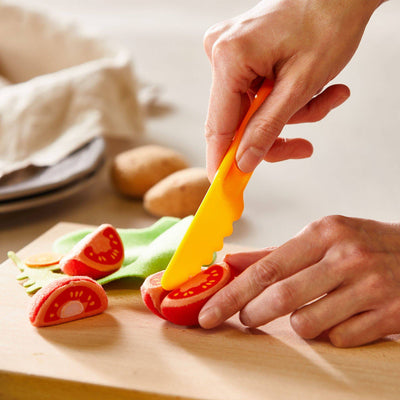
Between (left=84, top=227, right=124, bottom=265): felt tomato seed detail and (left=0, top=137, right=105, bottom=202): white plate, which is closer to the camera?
(left=84, top=227, right=124, bottom=265): felt tomato seed detail

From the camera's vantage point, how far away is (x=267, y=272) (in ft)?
3.09

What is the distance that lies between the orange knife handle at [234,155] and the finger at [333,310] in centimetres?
24

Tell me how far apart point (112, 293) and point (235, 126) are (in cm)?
36

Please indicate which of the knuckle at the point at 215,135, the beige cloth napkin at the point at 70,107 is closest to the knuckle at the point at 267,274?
the knuckle at the point at 215,135

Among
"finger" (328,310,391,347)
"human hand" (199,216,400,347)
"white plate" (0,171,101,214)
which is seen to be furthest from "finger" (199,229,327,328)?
"white plate" (0,171,101,214)

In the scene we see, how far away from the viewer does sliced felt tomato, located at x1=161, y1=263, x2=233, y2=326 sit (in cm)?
93

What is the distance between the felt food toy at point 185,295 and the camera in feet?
3.06

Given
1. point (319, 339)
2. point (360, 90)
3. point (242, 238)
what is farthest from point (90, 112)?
point (360, 90)

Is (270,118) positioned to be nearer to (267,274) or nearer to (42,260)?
(267,274)

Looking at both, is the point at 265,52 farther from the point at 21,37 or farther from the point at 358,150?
the point at 21,37

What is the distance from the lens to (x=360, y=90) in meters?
2.78

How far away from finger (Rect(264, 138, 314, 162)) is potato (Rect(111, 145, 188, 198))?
0.56m

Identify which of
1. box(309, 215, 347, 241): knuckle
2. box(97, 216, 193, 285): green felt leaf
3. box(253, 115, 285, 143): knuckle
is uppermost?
box(253, 115, 285, 143): knuckle

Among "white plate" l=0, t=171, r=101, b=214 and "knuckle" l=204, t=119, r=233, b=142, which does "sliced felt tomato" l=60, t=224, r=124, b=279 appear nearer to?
"knuckle" l=204, t=119, r=233, b=142
